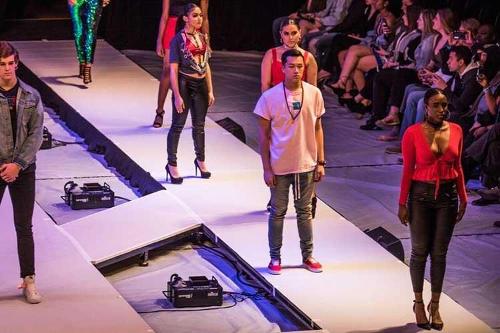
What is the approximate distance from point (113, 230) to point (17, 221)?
4.89 ft

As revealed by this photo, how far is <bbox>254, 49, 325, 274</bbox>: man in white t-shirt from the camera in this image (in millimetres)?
6699

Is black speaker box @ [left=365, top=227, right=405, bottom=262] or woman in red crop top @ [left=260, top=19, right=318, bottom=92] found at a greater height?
woman in red crop top @ [left=260, top=19, right=318, bottom=92]

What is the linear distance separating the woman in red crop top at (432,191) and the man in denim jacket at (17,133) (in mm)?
1802

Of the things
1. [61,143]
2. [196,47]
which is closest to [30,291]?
[196,47]

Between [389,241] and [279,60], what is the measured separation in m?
1.24

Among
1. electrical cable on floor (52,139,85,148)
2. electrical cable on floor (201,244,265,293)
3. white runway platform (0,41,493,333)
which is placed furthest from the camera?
electrical cable on floor (52,139,85,148)

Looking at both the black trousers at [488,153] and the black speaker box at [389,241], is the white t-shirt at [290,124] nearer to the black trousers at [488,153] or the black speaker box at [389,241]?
the black speaker box at [389,241]

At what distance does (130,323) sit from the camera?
20.3ft

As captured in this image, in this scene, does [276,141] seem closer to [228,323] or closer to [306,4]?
[228,323]

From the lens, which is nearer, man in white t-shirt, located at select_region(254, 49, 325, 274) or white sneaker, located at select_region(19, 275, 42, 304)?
white sneaker, located at select_region(19, 275, 42, 304)

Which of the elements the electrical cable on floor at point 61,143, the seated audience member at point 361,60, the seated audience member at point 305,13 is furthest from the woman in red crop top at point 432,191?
the seated audience member at point 305,13

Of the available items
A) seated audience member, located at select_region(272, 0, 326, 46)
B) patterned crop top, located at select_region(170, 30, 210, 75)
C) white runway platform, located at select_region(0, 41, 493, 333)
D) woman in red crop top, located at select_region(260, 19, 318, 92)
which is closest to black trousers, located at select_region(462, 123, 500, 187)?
white runway platform, located at select_region(0, 41, 493, 333)

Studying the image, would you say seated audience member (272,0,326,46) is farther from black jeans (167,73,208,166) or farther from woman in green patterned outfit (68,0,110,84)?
black jeans (167,73,208,166)

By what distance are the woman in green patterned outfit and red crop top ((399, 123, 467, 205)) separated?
5.10 m
